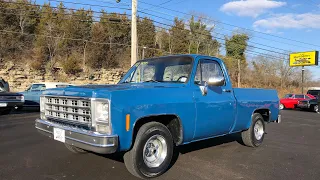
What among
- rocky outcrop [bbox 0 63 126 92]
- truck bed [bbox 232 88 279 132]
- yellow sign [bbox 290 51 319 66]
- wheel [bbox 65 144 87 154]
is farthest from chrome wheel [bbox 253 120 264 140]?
yellow sign [bbox 290 51 319 66]

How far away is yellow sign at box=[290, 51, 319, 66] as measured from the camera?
43.4m

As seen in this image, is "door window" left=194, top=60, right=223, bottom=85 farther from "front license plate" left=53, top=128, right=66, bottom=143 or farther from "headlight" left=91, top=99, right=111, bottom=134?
"front license plate" left=53, top=128, right=66, bottom=143

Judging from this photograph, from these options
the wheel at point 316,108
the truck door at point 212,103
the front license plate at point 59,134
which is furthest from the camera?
the wheel at point 316,108

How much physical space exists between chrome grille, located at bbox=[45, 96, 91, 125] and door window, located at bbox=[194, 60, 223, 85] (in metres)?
2.09

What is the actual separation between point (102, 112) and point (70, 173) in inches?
56.1

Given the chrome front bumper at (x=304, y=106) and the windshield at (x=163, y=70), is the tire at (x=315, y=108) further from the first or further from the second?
the windshield at (x=163, y=70)

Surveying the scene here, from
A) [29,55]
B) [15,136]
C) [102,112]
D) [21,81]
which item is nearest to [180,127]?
[102,112]

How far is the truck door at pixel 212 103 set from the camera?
→ 507 cm

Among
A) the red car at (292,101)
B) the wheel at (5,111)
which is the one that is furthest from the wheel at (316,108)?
the wheel at (5,111)

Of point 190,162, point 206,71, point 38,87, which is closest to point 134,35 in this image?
point 38,87

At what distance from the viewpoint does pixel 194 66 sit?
17.4 feet

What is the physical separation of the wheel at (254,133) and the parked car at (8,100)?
1043 centimetres

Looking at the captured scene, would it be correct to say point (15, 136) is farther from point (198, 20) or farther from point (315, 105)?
point (198, 20)

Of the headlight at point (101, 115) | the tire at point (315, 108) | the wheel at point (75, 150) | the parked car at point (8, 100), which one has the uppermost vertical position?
the headlight at point (101, 115)
